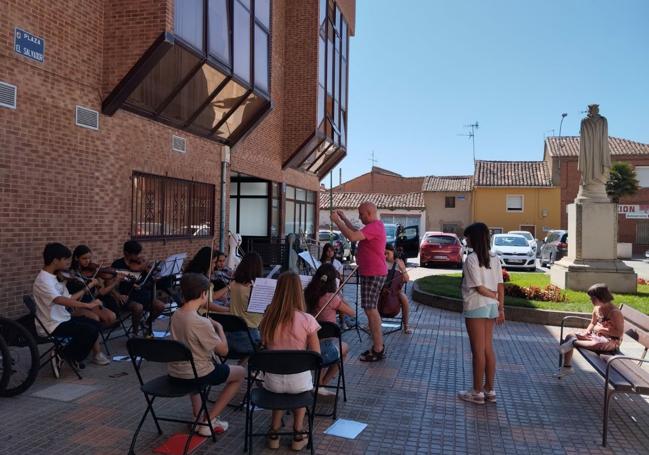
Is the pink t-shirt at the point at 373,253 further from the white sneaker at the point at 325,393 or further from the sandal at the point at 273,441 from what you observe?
the sandal at the point at 273,441

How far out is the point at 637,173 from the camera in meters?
41.9

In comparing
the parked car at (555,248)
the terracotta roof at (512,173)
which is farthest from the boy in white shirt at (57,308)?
the terracotta roof at (512,173)

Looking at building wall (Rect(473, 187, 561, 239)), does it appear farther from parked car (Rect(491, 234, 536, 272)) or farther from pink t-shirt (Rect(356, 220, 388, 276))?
pink t-shirt (Rect(356, 220, 388, 276))

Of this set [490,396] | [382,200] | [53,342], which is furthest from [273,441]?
[382,200]

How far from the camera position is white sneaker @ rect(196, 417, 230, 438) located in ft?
14.2

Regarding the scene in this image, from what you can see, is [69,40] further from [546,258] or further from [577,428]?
[546,258]

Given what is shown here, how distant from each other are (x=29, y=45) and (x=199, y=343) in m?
5.85

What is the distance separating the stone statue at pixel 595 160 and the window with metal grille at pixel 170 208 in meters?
8.44

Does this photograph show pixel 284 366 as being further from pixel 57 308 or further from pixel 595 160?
pixel 595 160

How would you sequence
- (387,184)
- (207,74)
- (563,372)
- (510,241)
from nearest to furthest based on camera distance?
(563,372)
(207,74)
(510,241)
(387,184)

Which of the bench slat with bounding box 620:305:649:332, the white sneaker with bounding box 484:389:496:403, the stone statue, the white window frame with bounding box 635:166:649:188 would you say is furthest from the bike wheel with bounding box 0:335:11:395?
the white window frame with bounding box 635:166:649:188

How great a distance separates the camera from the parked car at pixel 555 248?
21953 millimetres

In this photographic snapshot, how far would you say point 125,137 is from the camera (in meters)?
9.80

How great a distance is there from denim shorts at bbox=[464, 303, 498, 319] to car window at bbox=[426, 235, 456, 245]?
58.0 ft
